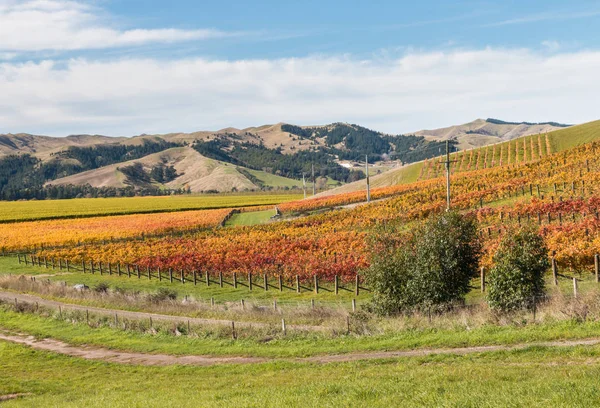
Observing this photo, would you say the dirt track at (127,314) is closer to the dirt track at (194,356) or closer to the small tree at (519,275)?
the dirt track at (194,356)

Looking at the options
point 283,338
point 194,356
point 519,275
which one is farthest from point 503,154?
point 194,356

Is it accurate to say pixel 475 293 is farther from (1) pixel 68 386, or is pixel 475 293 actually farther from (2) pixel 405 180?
(2) pixel 405 180

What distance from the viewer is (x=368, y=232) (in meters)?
59.9

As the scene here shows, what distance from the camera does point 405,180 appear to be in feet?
449

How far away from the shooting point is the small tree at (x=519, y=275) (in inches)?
1076

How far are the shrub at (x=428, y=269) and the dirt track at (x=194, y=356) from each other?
7356mm

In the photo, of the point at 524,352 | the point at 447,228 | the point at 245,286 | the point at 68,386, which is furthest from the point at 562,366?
the point at 245,286

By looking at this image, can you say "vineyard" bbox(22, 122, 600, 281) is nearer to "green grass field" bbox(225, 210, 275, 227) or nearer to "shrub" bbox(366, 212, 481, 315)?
"shrub" bbox(366, 212, 481, 315)

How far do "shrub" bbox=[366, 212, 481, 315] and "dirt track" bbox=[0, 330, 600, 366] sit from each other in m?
7.36

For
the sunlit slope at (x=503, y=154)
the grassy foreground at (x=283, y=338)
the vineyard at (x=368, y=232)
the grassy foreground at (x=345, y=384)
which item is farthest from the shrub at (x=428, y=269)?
the sunlit slope at (x=503, y=154)

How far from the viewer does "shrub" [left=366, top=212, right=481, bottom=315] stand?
101 feet

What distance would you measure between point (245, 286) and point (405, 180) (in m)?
93.2

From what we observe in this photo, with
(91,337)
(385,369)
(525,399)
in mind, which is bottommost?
(91,337)

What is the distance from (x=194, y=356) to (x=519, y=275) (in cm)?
1699
